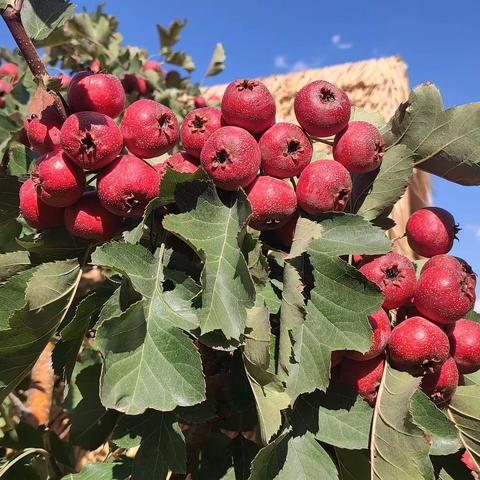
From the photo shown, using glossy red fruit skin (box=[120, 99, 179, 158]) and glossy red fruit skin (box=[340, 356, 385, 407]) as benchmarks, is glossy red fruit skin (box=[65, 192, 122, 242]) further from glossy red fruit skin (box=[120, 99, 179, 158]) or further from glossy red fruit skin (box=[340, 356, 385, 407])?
glossy red fruit skin (box=[340, 356, 385, 407])

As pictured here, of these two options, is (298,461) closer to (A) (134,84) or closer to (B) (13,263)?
(B) (13,263)

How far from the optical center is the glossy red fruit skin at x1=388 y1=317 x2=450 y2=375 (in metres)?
0.85

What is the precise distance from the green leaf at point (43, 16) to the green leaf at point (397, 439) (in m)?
0.77

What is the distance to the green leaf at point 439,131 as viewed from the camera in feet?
2.95

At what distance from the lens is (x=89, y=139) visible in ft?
2.53

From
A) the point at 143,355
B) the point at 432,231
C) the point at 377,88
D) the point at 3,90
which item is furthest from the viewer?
the point at 377,88

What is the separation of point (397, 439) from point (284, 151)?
1.47ft

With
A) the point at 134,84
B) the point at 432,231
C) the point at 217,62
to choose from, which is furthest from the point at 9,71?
the point at 432,231

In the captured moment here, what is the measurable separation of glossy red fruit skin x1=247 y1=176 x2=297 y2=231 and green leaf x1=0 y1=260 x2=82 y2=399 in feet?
0.95

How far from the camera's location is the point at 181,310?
0.79 m

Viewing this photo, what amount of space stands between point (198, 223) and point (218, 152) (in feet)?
0.33

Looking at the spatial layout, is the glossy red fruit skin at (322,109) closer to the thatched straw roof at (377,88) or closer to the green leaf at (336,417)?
the green leaf at (336,417)

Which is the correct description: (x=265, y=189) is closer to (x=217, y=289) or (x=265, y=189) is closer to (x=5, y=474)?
(x=217, y=289)

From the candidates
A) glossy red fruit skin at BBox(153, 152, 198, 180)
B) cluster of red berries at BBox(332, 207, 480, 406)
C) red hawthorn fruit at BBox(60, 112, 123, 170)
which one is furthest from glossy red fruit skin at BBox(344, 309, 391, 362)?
red hawthorn fruit at BBox(60, 112, 123, 170)
